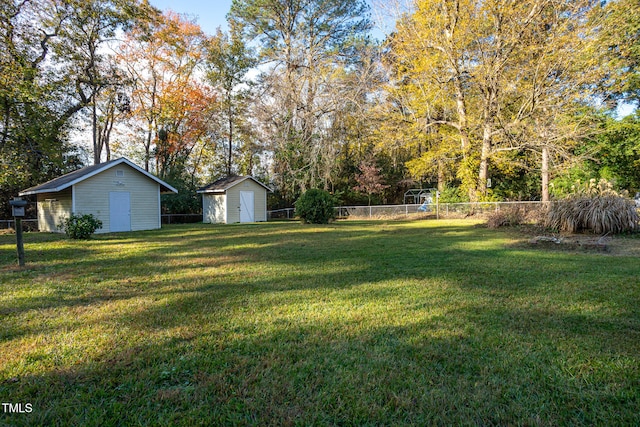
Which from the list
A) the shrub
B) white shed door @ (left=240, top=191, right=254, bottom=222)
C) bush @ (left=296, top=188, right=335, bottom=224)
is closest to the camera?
the shrub

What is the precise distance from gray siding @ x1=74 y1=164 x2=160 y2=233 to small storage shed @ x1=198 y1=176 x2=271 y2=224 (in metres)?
4.46

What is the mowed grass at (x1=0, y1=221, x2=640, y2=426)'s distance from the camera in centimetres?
187

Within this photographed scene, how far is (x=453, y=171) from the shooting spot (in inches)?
920

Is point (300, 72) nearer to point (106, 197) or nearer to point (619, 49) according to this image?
point (106, 197)

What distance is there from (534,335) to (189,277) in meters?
4.50

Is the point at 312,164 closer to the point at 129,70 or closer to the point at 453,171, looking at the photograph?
the point at 453,171

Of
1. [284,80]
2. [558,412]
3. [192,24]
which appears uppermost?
[192,24]

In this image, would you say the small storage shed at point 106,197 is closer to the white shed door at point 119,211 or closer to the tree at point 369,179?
the white shed door at point 119,211

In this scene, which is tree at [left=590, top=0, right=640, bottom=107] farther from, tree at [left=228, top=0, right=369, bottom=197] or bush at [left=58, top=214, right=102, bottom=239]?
bush at [left=58, top=214, right=102, bottom=239]

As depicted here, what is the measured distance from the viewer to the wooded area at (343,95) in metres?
15.8

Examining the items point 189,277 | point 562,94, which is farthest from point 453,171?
point 189,277

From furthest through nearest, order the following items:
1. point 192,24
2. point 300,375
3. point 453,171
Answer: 1. point 192,24
2. point 453,171
3. point 300,375

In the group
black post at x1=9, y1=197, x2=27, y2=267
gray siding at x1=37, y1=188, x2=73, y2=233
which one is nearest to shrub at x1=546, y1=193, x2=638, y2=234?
black post at x1=9, y1=197, x2=27, y2=267

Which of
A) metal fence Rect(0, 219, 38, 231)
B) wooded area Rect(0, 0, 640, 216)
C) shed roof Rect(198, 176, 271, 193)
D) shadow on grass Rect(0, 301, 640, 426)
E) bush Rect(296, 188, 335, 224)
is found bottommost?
shadow on grass Rect(0, 301, 640, 426)
